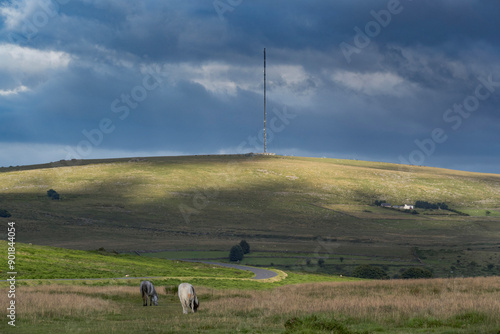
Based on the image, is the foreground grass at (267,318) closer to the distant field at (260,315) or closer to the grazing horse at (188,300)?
the distant field at (260,315)

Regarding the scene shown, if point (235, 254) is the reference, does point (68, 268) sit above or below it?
above

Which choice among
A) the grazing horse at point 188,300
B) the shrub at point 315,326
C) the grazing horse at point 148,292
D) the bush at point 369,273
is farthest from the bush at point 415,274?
the shrub at point 315,326

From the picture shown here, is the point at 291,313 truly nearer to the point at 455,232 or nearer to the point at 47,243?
the point at 47,243

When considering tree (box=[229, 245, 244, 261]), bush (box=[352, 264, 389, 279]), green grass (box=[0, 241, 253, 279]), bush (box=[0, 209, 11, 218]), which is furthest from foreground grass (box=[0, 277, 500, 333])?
bush (box=[0, 209, 11, 218])

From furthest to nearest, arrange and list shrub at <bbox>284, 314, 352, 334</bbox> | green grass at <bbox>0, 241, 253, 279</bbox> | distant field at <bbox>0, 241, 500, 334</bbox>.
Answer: green grass at <bbox>0, 241, 253, 279</bbox> < distant field at <bbox>0, 241, 500, 334</bbox> < shrub at <bbox>284, 314, 352, 334</bbox>

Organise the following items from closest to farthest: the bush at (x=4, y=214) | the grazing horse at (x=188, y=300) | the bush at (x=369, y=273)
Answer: the grazing horse at (x=188, y=300) → the bush at (x=369, y=273) → the bush at (x=4, y=214)

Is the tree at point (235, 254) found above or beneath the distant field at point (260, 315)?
beneath

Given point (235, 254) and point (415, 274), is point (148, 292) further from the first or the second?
point (235, 254)

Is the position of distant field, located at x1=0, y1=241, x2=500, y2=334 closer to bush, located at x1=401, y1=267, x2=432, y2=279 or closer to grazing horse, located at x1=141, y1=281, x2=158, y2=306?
grazing horse, located at x1=141, y1=281, x2=158, y2=306

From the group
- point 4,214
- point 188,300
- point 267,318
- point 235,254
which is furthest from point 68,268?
point 4,214

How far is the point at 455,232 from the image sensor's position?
7411 inches

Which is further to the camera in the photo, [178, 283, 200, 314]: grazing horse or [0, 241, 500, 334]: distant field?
[178, 283, 200, 314]: grazing horse

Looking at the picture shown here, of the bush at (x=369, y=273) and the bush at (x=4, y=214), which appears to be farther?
the bush at (x=4, y=214)

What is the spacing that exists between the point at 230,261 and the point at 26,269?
7221cm
